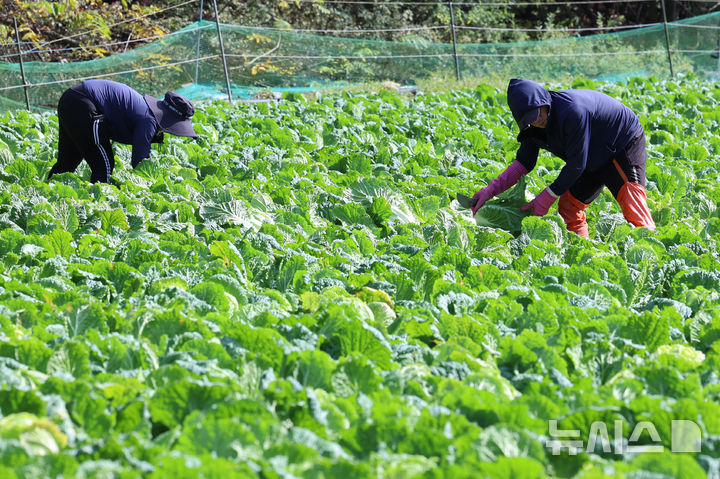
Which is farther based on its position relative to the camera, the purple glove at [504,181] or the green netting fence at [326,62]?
the green netting fence at [326,62]

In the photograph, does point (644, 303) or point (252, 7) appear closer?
point (644, 303)

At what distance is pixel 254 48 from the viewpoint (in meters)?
13.5

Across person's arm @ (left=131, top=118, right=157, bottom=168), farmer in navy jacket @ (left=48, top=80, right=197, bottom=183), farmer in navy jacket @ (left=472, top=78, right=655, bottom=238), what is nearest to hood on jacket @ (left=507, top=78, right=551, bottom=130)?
farmer in navy jacket @ (left=472, top=78, right=655, bottom=238)

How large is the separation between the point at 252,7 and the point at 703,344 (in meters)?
18.0

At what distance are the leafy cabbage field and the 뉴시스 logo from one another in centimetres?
2

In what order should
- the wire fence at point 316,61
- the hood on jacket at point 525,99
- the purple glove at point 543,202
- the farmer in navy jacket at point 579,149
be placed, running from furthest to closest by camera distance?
1. the wire fence at point 316,61
2. the purple glove at point 543,202
3. the farmer in navy jacket at point 579,149
4. the hood on jacket at point 525,99

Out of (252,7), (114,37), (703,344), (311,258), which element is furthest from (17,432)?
(252,7)

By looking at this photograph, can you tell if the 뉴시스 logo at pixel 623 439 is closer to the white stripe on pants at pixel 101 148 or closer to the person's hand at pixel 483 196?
the person's hand at pixel 483 196

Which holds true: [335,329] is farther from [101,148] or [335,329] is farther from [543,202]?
[101,148]

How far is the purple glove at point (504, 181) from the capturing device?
5.54 m

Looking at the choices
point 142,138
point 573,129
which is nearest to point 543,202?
point 573,129

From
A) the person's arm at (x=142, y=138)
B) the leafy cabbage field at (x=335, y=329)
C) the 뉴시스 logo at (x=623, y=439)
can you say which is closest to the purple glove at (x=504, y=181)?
the leafy cabbage field at (x=335, y=329)

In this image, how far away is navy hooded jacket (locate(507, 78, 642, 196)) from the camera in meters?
4.91

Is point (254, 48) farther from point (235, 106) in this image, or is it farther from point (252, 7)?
point (252, 7)
